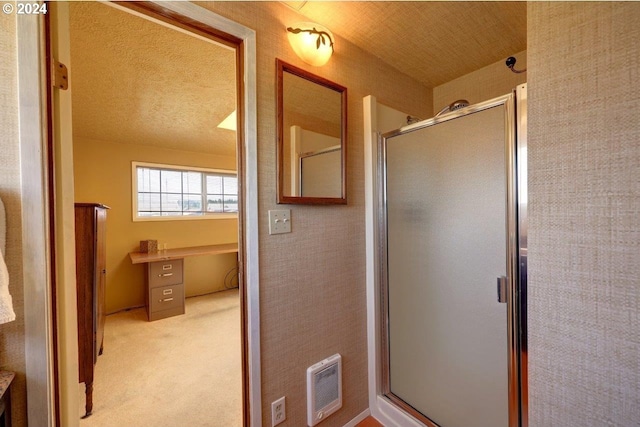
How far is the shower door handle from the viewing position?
1103 millimetres

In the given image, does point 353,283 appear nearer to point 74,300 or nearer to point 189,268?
point 74,300

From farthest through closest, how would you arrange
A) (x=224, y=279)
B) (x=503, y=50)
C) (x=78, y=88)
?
1. (x=224, y=279)
2. (x=78, y=88)
3. (x=503, y=50)

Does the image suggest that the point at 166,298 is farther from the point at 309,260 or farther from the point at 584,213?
the point at 584,213

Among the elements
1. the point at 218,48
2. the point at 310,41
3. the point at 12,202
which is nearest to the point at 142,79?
the point at 218,48

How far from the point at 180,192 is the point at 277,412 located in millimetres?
3528

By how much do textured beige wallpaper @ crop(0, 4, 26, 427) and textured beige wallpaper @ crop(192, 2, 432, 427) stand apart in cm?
66

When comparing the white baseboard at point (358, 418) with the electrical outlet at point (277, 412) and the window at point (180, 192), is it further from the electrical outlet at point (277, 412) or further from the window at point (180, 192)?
the window at point (180, 192)

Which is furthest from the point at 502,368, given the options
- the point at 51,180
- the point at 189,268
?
the point at 189,268

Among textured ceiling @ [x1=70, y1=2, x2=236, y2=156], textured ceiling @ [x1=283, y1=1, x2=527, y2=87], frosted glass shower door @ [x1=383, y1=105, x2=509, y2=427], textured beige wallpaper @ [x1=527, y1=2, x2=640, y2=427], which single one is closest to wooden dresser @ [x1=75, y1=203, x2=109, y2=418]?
textured ceiling @ [x1=70, y1=2, x2=236, y2=156]

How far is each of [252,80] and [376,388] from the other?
6.16ft

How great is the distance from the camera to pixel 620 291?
0.66m

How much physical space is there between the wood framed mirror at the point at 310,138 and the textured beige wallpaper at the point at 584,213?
866mm

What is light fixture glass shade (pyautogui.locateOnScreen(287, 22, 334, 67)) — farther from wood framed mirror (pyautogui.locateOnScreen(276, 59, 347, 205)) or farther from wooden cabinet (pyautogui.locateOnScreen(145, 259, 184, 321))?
wooden cabinet (pyautogui.locateOnScreen(145, 259, 184, 321))

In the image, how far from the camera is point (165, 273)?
10.2 ft
